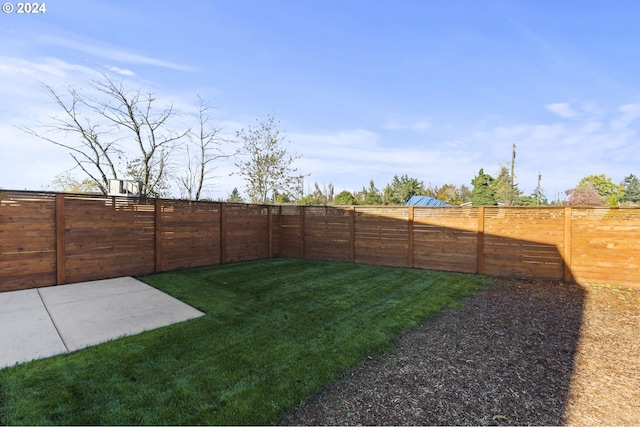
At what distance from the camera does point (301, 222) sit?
359 inches

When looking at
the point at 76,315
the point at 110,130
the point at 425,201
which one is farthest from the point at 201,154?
the point at 425,201

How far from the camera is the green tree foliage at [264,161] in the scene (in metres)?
14.8

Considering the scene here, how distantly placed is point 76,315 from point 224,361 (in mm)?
2631

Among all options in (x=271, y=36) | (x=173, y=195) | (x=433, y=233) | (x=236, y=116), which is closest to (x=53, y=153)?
(x=173, y=195)

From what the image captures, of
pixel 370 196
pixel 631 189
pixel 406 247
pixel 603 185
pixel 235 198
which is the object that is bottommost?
pixel 406 247

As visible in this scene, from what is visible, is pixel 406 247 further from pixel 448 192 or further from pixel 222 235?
pixel 448 192

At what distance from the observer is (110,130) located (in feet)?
35.5

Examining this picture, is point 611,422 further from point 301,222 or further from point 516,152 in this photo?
point 516,152

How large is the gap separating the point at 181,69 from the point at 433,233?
9710mm

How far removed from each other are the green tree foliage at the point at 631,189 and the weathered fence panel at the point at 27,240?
53769 mm

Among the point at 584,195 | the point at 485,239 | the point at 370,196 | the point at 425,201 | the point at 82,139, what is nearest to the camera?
the point at 485,239

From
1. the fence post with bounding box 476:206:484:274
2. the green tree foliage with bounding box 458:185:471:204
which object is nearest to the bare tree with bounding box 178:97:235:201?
the fence post with bounding box 476:206:484:274

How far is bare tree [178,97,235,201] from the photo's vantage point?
1252cm

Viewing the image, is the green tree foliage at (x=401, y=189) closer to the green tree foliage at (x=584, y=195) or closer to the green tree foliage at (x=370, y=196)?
the green tree foliage at (x=370, y=196)
